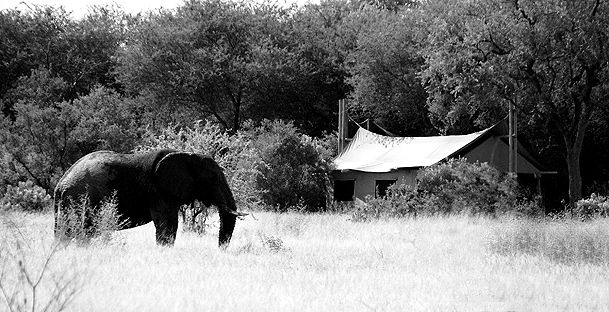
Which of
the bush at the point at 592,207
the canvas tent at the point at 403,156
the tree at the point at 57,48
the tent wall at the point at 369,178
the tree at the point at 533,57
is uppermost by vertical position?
the tree at the point at 57,48

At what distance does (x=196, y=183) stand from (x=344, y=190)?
1920cm

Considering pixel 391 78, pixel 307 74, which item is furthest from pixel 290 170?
pixel 307 74

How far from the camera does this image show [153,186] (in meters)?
13.4

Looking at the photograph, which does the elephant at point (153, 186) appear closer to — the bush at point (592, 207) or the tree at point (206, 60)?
the bush at point (592, 207)

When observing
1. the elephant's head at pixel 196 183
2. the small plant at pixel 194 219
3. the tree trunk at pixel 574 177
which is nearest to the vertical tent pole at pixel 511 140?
the tree trunk at pixel 574 177

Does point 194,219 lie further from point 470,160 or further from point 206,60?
point 206,60

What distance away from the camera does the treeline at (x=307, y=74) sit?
94.5 ft

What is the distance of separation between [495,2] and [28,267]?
22945 millimetres

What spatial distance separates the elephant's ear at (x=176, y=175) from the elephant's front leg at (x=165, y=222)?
257mm

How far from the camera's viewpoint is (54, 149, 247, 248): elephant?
1323cm

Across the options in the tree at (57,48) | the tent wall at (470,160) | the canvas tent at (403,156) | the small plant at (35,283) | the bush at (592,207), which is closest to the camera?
the small plant at (35,283)

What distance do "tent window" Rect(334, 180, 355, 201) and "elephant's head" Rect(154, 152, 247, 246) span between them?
1891 centimetres

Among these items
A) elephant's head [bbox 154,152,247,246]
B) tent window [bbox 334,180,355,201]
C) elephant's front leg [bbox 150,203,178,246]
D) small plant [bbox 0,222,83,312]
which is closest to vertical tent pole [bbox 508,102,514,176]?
tent window [bbox 334,180,355,201]

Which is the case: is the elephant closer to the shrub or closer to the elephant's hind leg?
the elephant's hind leg
